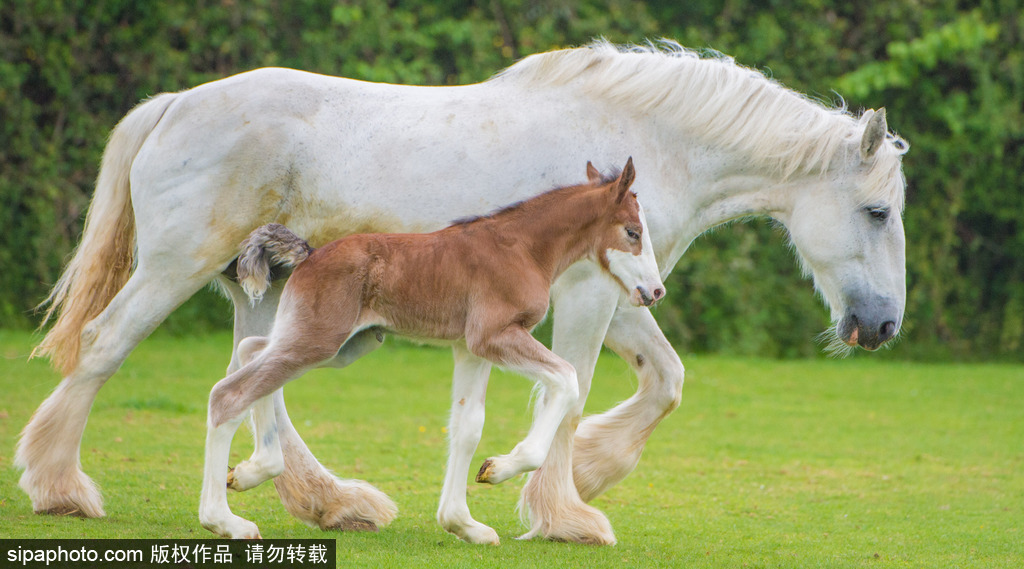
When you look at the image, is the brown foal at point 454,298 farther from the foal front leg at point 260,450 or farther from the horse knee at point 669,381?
the horse knee at point 669,381

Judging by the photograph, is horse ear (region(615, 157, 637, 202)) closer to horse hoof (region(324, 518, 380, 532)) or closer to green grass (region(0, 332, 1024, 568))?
green grass (region(0, 332, 1024, 568))

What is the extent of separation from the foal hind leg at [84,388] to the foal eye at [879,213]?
3.18m

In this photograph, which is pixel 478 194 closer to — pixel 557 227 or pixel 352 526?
pixel 557 227

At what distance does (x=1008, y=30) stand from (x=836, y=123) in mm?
9224

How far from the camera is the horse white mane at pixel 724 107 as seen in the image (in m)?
5.32

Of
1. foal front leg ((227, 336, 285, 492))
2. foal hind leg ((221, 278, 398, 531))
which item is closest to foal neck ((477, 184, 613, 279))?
foal front leg ((227, 336, 285, 492))

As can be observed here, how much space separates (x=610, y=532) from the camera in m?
5.02

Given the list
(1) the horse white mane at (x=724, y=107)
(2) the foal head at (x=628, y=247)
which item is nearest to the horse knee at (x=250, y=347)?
(2) the foal head at (x=628, y=247)

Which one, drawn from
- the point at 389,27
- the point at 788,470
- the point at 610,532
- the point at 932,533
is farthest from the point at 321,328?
the point at 389,27

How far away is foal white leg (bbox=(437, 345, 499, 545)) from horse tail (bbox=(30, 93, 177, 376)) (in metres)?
1.88

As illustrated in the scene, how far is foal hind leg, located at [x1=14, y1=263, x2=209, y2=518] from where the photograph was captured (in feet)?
16.3

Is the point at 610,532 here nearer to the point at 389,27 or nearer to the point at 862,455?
the point at 862,455

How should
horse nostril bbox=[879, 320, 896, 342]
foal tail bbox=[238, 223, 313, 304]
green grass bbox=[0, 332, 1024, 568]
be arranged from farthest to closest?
horse nostril bbox=[879, 320, 896, 342], green grass bbox=[0, 332, 1024, 568], foal tail bbox=[238, 223, 313, 304]

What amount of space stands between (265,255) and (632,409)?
2.08 meters
